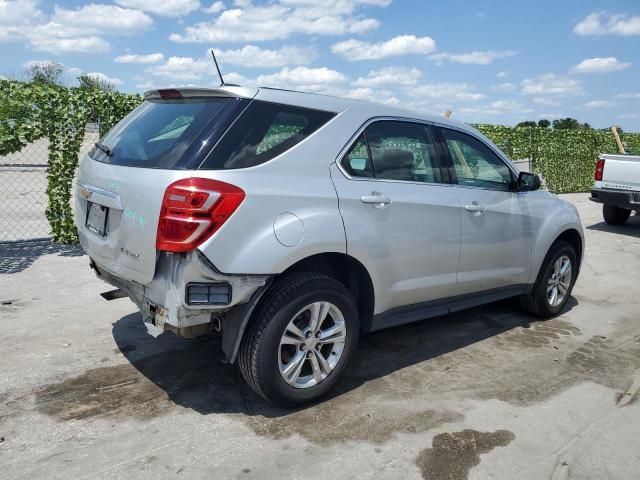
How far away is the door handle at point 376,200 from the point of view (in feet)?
11.7

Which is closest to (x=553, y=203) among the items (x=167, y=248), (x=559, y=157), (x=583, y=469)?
(x=583, y=469)

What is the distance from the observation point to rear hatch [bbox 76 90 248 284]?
9.98 feet

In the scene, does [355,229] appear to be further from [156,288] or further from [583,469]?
[583,469]

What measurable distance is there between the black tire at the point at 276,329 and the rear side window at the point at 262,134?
2.37ft

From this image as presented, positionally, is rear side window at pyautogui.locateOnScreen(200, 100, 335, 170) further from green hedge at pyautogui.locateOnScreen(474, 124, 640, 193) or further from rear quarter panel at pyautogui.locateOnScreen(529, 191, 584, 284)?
green hedge at pyautogui.locateOnScreen(474, 124, 640, 193)

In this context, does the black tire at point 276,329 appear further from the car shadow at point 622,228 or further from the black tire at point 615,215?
the black tire at point 615,215

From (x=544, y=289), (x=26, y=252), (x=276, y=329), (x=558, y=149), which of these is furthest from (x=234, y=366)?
(x=558, y=149)

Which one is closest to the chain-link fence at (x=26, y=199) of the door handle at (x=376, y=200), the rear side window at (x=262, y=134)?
the rear side window at (x=262, y=134)

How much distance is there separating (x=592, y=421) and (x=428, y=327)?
180cm

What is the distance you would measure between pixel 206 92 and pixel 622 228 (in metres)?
10.1

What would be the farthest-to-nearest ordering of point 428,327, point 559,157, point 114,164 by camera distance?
point 559,157
point 428,327
point 114,164

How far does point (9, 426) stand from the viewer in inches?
125

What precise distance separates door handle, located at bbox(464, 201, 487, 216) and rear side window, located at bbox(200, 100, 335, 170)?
1370mm

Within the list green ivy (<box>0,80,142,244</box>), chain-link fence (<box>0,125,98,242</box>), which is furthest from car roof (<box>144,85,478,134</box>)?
chain-link fence (<box>0,125,98,242</box>)
